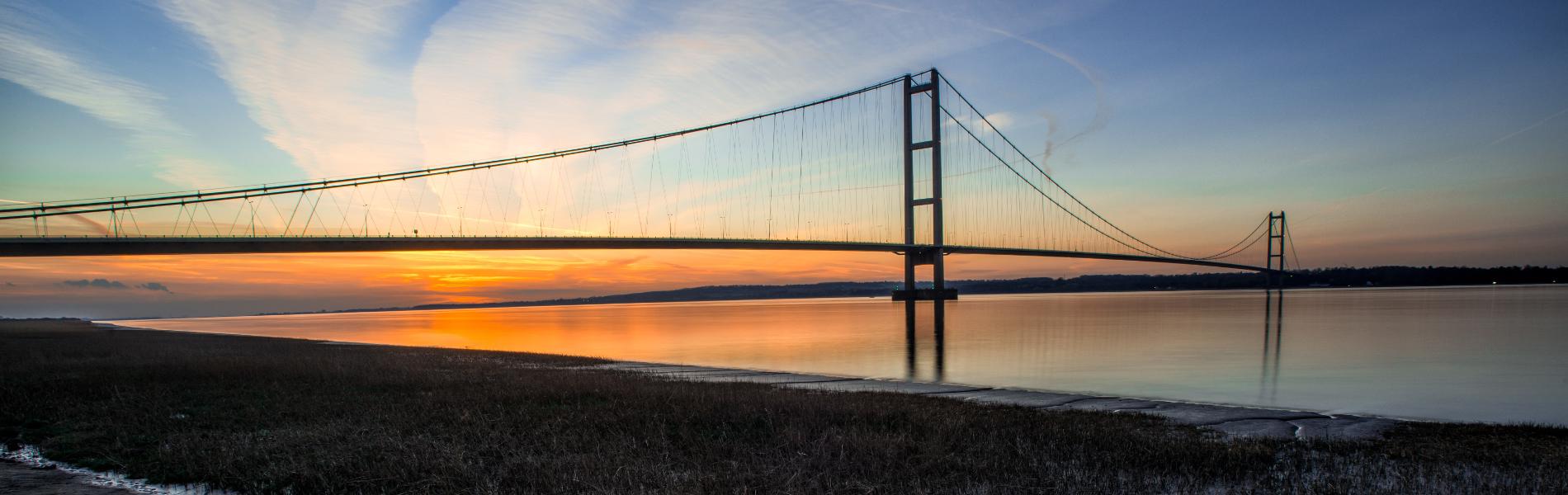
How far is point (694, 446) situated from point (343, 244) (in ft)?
161

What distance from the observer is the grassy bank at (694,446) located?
5406 mm

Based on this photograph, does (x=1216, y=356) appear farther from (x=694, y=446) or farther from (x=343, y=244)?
(x=343, y=244)

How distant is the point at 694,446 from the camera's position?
22.0ft

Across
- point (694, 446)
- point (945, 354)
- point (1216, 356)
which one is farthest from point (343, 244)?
point (694, 446)

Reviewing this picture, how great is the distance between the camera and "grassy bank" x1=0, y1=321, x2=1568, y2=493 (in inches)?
213

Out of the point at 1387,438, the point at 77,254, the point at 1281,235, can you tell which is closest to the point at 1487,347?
the point at 1387,438

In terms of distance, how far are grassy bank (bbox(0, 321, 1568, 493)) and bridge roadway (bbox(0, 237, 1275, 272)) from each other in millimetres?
39979

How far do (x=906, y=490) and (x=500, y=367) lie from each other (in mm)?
12881

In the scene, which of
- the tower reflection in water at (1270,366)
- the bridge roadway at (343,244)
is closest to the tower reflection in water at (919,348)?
the tower reflection in water at (1270,366)

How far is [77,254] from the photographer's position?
42375 millimetres

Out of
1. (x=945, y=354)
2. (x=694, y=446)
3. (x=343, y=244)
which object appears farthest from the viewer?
(x=343, y=244)

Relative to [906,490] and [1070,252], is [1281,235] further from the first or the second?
[906,490]

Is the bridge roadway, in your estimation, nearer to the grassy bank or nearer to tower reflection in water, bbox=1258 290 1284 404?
tower reflection in water, bbox=1258 290 1284 404

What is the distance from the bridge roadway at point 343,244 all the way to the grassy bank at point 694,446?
39979mm
